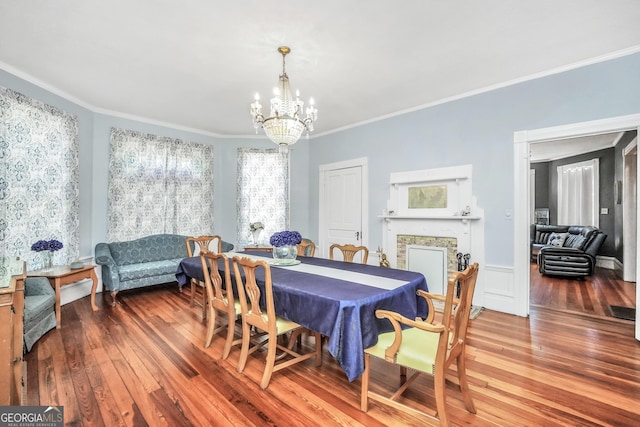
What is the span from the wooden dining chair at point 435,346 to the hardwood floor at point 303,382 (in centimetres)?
21

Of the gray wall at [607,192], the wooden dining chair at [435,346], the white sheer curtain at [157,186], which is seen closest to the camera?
the wooden dining chair at [435,346]

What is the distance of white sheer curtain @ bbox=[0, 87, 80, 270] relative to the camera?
330 centimetres

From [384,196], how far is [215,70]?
3042mm

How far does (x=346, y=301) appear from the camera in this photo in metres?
1.79

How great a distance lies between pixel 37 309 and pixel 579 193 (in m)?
10.2

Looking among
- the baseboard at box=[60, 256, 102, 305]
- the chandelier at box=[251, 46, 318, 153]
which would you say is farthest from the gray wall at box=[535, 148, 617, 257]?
the baseboard at box=[60, 256, 102, 305]

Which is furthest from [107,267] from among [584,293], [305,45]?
[584,293]

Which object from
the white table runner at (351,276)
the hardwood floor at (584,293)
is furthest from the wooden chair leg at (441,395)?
the hardwood floor at (584,293)

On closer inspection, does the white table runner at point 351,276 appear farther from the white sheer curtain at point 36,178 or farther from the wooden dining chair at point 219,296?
the white sheer curtain at point 36,178

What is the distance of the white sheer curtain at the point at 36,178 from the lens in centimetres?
330

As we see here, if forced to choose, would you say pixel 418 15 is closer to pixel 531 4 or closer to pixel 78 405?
pixel 531 4

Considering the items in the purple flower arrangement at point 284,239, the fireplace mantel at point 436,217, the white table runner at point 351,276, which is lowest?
the white table runner at point 351,276

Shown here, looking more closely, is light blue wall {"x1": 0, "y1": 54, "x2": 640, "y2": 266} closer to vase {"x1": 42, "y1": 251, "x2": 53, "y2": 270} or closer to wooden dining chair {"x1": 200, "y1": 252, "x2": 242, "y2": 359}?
vase {"x1": 42, "y1": 251, "x2": 53, "y2": 270}

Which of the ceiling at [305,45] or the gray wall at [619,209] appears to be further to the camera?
the gray wall at [619,209]
